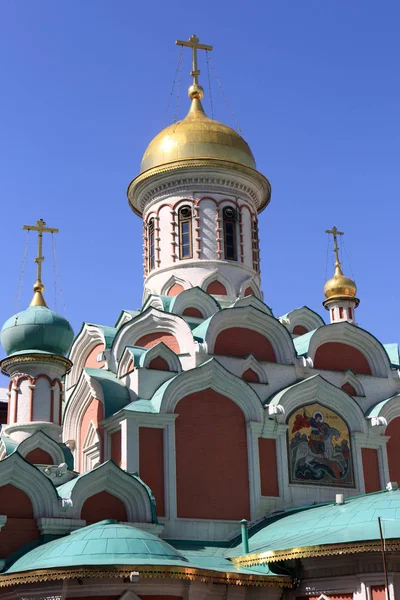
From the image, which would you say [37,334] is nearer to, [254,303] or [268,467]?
[254,303]

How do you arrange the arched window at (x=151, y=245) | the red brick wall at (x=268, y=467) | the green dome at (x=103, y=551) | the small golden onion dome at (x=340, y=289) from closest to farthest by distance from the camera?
the green dome at (x=103, y=551)
the red brick wall at (x=268, y=467)
the arched window at (x=151, y=245)
the small golden onion dome at (x=340, y=289)

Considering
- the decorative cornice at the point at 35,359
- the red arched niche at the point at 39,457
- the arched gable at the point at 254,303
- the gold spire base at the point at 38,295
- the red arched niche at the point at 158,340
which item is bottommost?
the red arched niche at the point at 39,457

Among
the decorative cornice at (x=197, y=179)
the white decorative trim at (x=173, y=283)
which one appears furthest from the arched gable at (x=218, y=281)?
the decorative cornice at (x=197, y=179)

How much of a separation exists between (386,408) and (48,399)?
543cm

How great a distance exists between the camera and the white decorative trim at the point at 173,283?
15659 millimetres

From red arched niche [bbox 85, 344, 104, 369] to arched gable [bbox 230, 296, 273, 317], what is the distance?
2409 mm

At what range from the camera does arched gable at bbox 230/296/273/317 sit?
1458 centimetres

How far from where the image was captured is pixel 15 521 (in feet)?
35.6

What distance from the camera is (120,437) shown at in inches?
485

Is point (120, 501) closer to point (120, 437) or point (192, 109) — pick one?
point (120, 437)

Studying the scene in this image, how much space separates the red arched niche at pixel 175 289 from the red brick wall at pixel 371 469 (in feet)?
14.2

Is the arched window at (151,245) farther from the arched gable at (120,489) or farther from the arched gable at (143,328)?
the arched gable at (120,489)

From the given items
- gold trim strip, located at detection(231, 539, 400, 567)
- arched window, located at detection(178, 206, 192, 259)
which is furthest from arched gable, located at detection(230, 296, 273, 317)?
gold trim strip, located at detection(231, 539, 400, 567)

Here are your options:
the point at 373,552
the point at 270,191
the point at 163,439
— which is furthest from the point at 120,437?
the point at 270,191
